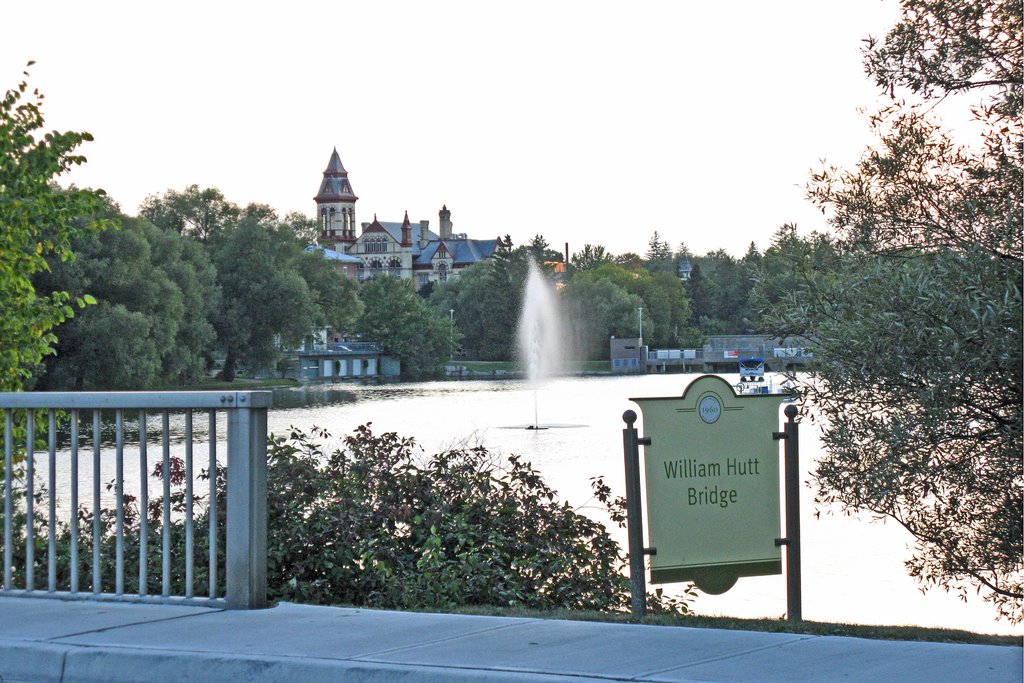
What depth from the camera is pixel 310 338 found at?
85.7 meters

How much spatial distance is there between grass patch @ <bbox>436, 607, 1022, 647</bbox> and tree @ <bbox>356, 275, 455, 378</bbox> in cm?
11047

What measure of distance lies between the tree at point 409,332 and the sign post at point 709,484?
110 metres

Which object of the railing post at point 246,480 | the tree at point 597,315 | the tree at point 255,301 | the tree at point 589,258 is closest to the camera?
the railing post at point 246,480

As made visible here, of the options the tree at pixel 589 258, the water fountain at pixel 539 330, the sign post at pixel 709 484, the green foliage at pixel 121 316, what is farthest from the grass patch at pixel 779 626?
the tree at pixel 589 258

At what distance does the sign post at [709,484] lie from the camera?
7.84m

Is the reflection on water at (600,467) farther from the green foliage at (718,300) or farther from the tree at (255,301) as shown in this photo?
the green foliage at (718,300)

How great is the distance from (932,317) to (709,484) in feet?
12.0

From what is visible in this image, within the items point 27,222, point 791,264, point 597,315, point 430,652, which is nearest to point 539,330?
point 597,315

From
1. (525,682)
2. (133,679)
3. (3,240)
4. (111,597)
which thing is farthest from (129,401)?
(3,240)

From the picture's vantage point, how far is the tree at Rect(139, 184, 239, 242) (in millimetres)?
84750

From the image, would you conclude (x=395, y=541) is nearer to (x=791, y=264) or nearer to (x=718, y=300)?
(x=791, y=264)

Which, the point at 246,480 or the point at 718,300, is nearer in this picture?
the point at 246,480

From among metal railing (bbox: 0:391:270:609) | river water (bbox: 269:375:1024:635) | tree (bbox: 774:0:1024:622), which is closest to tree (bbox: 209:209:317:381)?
river water (bbox: 269:375:1024:635)

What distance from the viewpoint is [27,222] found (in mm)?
11492
